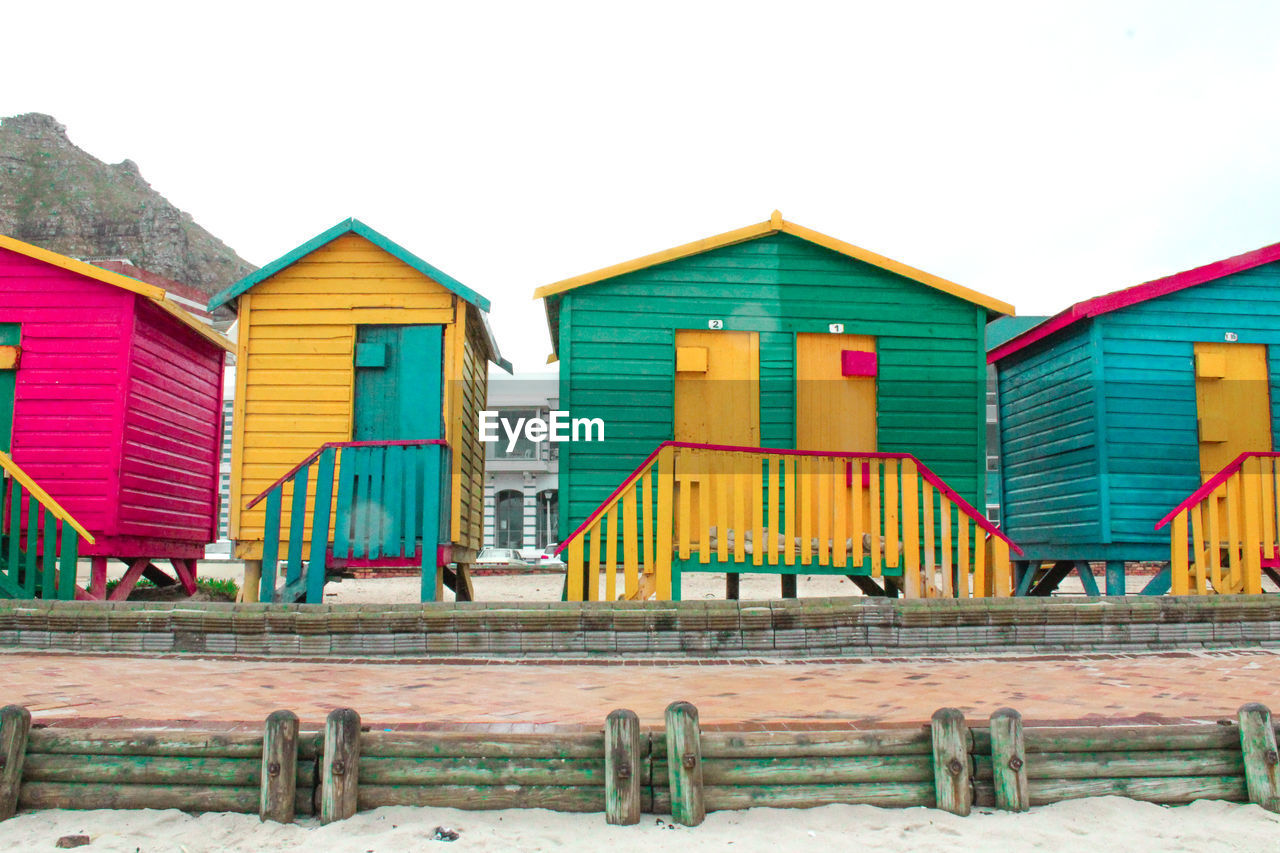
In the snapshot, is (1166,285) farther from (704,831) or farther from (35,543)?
(35,543)

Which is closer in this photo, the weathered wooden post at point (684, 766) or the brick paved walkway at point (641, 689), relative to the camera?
the weathered wooden post at point (684, 766)

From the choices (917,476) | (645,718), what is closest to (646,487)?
(917,476)

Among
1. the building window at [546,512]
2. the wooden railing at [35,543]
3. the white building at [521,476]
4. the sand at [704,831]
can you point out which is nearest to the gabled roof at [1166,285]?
the sand at [704,831]

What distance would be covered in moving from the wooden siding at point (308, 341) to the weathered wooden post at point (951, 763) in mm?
8286

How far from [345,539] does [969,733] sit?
271 inches

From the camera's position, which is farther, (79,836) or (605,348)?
(605,348)

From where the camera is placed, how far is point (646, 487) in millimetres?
9234

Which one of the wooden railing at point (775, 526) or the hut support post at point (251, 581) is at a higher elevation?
the wooden railing at point (775, 526)

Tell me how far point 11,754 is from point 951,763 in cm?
407

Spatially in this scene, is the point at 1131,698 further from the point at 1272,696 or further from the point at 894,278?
the point at 894,278

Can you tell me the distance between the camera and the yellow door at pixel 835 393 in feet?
39.7

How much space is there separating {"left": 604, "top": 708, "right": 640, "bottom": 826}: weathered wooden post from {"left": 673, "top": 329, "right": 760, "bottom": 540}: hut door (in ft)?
24.7

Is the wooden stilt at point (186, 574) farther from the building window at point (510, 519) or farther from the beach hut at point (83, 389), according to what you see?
the building window at point (510, 519)

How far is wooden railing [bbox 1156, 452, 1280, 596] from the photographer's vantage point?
31.8 feet
